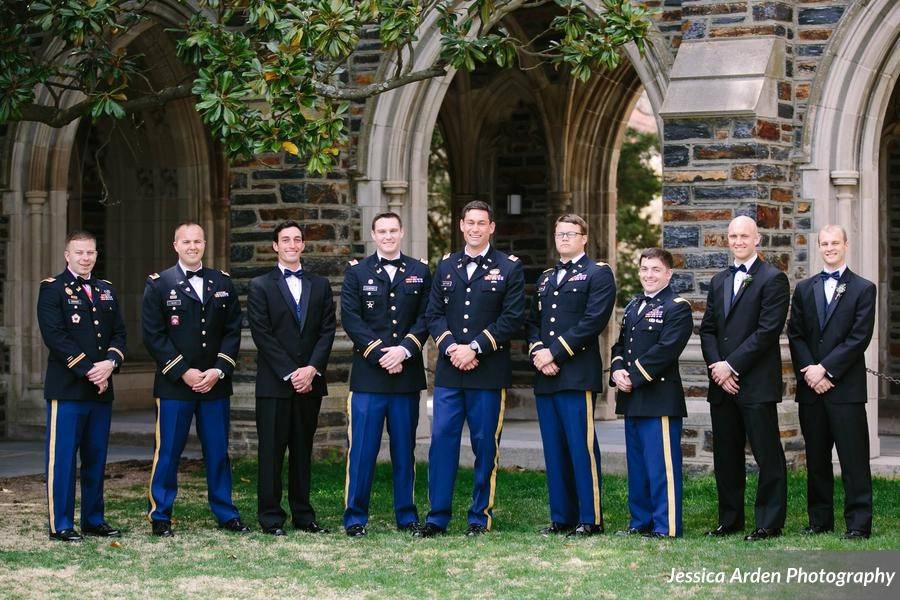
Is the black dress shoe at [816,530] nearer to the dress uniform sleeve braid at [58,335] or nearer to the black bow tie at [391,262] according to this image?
the black bow tie at [391,262]

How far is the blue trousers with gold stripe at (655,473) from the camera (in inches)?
299

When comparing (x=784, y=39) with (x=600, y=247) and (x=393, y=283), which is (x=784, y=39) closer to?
(x=393, y=283)

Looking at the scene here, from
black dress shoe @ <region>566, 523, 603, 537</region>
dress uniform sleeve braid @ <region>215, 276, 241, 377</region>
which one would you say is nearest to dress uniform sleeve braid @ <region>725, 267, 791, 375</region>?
black dress shoe @ <region>566, 523, 603, 537</region>

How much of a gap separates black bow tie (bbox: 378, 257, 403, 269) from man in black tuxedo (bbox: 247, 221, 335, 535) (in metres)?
0.38

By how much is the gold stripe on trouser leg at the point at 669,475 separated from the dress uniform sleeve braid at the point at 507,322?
89cm

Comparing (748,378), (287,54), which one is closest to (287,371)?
(287,54)

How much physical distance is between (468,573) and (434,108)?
5662 mm

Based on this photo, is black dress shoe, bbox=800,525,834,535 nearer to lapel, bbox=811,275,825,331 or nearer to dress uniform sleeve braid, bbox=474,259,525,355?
lapel, bbox=811,275,825,331

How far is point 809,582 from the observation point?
6.36 metres

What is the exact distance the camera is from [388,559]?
717cm

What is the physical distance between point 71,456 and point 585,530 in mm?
2672

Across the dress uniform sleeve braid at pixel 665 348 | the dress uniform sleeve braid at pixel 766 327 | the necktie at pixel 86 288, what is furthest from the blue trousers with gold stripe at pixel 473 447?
the necktie at pixel 86 288

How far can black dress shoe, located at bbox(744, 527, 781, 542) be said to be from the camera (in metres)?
7.50

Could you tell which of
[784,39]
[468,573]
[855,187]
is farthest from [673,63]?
[468,573]
